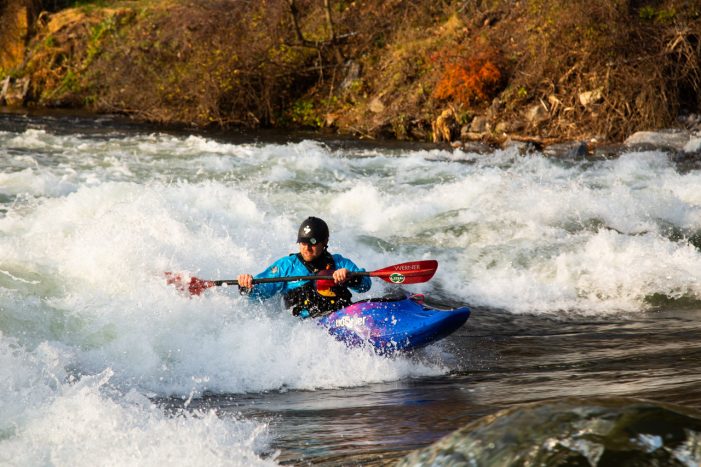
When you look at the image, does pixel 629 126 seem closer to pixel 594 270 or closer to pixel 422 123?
pixel 422 123

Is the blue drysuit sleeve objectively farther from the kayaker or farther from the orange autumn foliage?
the orange autumn foliage

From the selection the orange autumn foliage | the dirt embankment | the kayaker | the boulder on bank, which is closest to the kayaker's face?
the kayaker

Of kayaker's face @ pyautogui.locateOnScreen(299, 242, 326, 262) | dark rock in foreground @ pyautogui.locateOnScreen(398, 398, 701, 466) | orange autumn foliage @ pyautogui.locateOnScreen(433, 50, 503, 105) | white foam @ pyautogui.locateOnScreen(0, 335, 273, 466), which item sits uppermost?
orange autumn foliage @ pyautogui.locateOnScreen(433, 50, 503, 105)

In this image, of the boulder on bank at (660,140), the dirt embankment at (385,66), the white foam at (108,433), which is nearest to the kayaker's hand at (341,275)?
the white foam at (108,433)

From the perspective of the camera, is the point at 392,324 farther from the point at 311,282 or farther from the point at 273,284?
the point at 273,284

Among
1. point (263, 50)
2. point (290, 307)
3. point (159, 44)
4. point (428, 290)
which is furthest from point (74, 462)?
point (159, 44)

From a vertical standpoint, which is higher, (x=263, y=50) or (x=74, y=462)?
(x=263, y=50)

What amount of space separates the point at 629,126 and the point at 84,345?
36.9ft

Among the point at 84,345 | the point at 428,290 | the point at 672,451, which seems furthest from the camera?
the point at 428,290

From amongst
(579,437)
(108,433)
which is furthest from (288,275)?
(579,437)

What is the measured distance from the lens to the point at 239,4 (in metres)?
19.4

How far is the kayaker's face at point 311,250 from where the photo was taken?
6.20m

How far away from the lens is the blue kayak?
5.70 metres

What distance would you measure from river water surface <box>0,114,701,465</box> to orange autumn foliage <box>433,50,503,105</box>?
3796 mm
